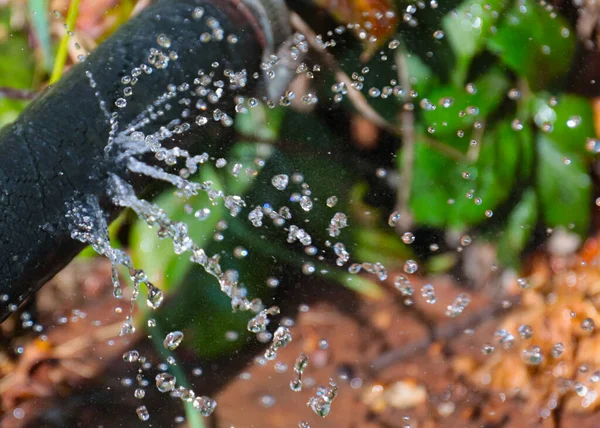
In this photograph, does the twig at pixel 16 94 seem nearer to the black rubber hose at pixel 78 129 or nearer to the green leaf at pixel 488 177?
the black rubber hose at pixel 78 129

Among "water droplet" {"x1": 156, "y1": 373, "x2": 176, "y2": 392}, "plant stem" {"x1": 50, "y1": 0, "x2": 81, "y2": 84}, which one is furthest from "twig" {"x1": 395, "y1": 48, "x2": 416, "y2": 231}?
"plant stem" {"x1": 50, "y1": 0, "x2": 81, "y2": 84}

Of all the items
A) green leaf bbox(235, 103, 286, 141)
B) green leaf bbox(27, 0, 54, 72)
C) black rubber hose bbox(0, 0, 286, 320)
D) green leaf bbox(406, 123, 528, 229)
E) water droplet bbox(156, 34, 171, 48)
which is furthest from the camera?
green leaf bbox(27, 0, 54, 72)

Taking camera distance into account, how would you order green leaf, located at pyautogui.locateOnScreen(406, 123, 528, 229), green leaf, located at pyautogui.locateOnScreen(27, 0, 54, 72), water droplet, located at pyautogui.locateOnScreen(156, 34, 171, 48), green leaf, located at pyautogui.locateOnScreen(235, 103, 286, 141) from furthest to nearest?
green leaf, located at pyautogui.locateOnScreen(27, 0, 54, 72), green leaf, located at pyautogui.locateOnScreen(406, 123, 528, 229), green leaf, located at pyautogui.locateOnScreen(235, 103, 286, 141), water droplet, located at pyautogui.locateOnScreen(156, 34, 171, 48)

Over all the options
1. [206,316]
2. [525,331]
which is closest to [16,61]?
[206,316]

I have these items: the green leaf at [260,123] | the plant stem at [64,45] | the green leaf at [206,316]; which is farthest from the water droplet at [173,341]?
the plant stem at [64,45]

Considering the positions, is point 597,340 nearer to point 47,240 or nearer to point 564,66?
point 564,66

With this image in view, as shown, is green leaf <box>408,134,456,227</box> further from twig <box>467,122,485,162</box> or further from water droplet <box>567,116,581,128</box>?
water droplet <box>567,116,581,128</box>

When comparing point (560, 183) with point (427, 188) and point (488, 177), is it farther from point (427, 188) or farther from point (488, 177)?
point (427, 188)
